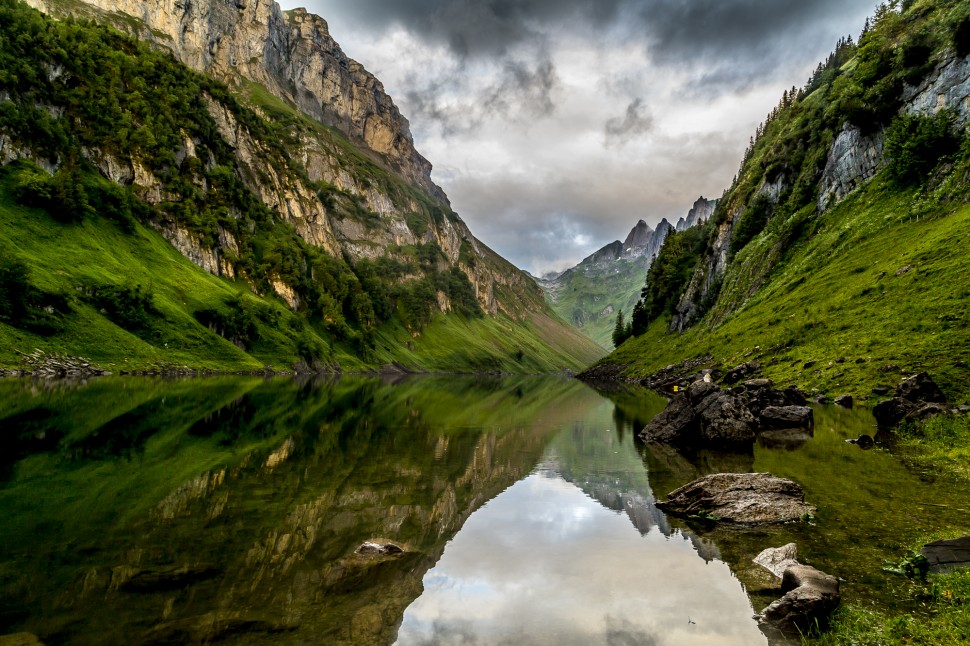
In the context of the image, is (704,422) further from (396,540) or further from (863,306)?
(863,306)

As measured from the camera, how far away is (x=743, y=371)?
57688 millimetres

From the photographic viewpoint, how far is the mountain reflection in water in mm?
8922

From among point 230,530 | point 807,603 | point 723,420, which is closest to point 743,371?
point 723,420

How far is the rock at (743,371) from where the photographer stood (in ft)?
187

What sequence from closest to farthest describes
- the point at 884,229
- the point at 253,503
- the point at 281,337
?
the point at 253,503, the point at 884,229, the point at 281,337

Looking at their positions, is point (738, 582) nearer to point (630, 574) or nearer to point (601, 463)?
point (630, 574)

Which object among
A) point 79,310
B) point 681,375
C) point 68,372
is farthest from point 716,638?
point 79,310

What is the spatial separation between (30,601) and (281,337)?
135 metres

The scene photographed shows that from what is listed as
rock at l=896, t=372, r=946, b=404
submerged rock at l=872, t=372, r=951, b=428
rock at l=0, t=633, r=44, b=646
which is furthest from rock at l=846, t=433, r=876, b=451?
rock at l=0, t=633, r=44, b=646

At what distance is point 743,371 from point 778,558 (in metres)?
51.4

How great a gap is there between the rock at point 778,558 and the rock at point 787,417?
25.9 m

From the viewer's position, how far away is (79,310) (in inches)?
3145

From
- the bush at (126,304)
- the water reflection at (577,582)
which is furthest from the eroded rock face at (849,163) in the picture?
the bush at (126,304)

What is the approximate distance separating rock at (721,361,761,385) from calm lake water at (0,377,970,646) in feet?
98.4
